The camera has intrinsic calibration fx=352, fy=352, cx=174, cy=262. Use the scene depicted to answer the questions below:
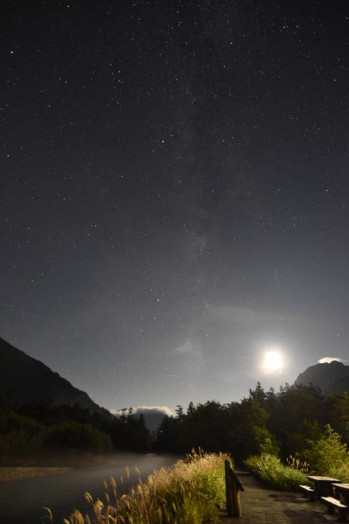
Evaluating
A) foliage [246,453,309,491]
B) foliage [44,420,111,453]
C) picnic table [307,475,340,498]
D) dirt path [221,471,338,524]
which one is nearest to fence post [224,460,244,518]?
dirt path [221,471,338,524]

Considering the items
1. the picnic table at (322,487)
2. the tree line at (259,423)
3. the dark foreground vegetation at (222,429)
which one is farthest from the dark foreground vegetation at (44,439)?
the picnic table at (322,487)

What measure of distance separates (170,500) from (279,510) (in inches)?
158

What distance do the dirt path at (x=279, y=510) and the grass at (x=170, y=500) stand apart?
881 millimetres

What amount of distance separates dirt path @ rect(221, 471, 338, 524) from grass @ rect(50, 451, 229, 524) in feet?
2.89

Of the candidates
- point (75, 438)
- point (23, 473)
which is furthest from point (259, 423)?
point (75, 438)

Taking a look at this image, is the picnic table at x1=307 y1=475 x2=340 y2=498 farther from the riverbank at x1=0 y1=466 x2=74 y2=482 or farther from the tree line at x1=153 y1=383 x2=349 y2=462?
the riverbank at x1=0 y1=466 x2=74 y2=482

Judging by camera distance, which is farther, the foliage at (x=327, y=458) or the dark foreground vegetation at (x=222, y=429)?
the dark foreground vegetation at (x=222, y=429)

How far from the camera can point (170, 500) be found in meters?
8.37

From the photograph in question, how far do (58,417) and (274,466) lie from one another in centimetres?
7665

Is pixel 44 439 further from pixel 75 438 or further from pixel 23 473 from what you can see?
pixel 23 473

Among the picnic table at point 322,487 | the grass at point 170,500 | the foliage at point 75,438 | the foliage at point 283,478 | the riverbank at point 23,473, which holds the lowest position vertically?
the riverbank at point 23,473

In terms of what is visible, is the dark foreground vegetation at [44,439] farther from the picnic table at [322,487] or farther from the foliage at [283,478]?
the picnic table at [322,487]

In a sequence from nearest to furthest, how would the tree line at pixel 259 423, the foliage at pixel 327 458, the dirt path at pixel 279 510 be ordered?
the dirt path at pixel 279 510 → the foliage at pixel 327 458 → the tree line at pixel 259 423

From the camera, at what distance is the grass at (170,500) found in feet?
19.4
